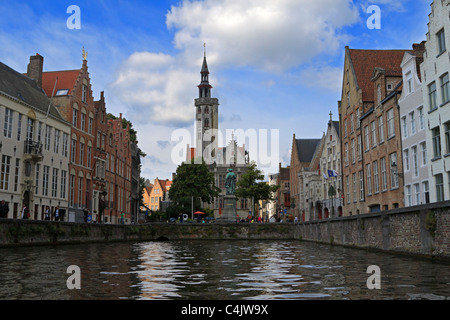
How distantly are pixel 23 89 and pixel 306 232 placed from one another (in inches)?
990

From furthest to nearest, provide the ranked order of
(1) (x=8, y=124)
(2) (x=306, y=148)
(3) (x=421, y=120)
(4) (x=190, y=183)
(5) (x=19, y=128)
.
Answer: (2) (x=306, y=148)
(4) (x=190, y=183)
(5) (x=19, y=128)
(1) (x=8, y=124)
(3) (x=421, y=120)

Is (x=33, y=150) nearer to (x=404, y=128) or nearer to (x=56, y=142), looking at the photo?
(x=56, y=142)

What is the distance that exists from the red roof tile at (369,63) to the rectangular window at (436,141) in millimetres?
13664

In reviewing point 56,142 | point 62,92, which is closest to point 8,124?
point 56,142

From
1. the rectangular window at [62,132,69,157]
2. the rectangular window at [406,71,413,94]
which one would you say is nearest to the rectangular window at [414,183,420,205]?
the rectangular window at [406,71,413,94]

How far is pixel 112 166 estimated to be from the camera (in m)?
53.7

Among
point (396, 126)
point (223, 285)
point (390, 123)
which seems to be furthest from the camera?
point (390, 123)

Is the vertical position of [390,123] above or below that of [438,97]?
above

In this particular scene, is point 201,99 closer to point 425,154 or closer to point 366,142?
point 366,142

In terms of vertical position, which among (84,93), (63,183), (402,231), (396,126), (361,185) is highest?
(84,93)

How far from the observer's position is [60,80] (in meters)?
44.1

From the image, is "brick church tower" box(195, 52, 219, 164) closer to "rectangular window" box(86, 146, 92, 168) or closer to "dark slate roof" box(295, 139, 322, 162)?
"dark slate roof" box(295, 139, 322, 162)

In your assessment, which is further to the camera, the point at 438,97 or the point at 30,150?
the point at 30,150

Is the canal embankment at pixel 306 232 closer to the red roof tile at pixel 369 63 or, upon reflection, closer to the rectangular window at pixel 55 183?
the rectangular window at pixel 55 183
